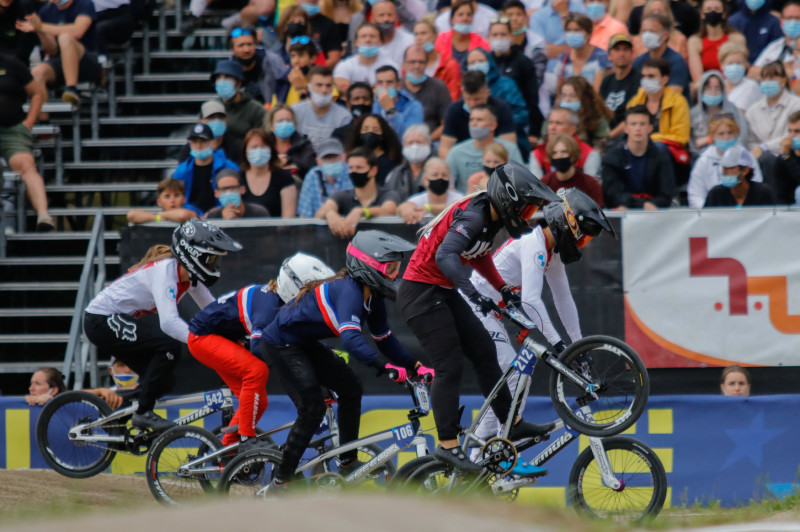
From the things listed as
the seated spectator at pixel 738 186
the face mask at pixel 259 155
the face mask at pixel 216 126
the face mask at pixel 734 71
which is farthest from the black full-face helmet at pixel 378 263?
the face mask at pixel 734 71

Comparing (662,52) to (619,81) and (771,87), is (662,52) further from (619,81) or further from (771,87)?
(771,87)

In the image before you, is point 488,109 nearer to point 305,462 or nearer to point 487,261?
point 487,261

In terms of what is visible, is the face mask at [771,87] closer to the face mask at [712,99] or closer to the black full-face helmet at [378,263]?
the face mask at [712,99]

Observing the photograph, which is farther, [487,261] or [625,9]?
[625,9]

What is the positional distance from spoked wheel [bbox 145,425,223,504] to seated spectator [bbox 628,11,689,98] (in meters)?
6.70

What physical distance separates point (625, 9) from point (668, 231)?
5168mm

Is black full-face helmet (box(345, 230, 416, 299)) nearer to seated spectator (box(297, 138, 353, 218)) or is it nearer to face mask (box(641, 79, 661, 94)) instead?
seated spectator (box(297, 138, 353, 218))

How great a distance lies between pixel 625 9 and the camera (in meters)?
15.3

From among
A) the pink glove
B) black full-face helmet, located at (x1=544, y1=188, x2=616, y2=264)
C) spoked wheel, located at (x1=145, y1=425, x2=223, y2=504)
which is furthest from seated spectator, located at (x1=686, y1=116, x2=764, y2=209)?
spoked wheel, located at (x1=145, y1=425, x2=223, y2=504)

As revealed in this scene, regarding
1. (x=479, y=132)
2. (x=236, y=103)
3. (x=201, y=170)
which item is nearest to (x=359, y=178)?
(x=479, y=132)

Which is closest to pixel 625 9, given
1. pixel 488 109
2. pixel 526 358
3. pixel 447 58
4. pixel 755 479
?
pixel 447 58

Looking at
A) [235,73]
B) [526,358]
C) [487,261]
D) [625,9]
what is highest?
[625,9]

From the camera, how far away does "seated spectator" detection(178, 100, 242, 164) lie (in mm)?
13422

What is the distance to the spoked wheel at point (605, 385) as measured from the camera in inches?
322
